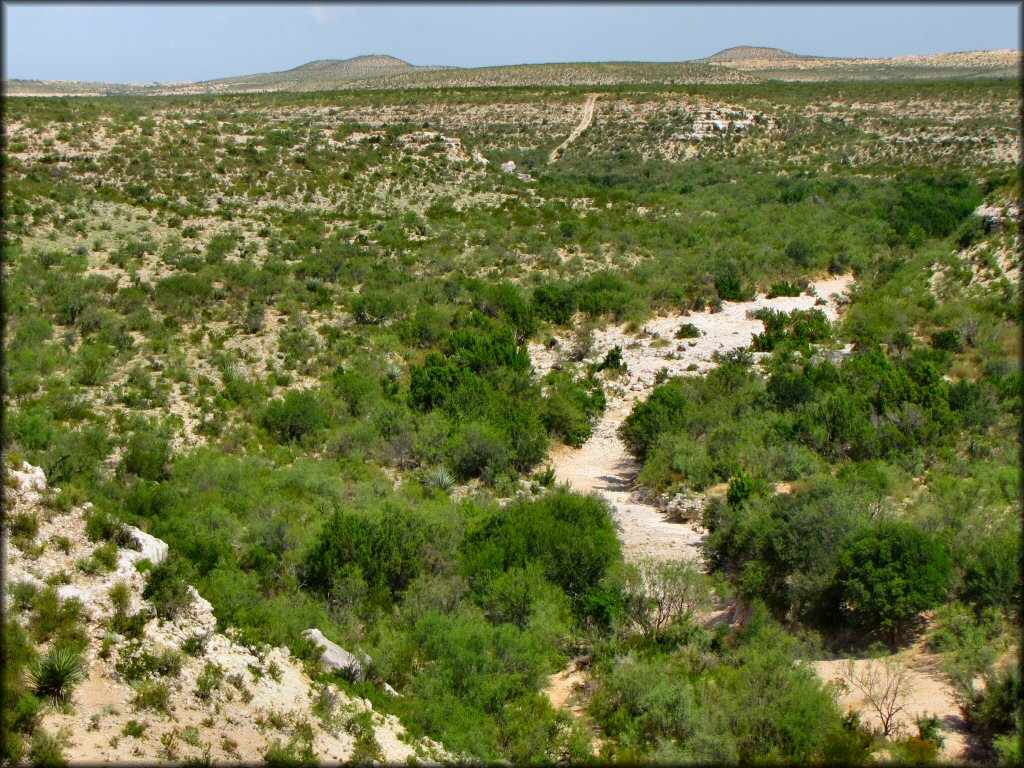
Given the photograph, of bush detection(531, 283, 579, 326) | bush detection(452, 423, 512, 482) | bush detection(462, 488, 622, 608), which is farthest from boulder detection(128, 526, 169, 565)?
bush detection(531, 283, 579, 326)

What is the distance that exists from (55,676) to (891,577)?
8.73 m

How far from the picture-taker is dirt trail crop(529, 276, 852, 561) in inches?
483

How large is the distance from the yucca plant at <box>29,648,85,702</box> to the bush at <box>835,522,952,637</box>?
27.2 feet

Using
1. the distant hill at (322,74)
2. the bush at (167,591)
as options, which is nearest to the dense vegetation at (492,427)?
the bush at (167,591)

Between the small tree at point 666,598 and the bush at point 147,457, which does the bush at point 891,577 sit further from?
the bush at point 147,457

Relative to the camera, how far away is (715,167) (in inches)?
1939

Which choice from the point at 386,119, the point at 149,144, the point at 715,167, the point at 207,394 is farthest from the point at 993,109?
the point at 207,394

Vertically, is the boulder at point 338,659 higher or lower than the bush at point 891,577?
lower

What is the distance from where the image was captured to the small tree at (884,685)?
23.7 ft

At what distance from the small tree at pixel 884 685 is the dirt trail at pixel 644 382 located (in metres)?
3.44

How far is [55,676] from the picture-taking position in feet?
20.4

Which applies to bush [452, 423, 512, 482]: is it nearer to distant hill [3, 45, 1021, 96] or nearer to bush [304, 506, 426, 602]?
bush [304, 506, 426, 602]

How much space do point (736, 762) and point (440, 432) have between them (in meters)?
8.87

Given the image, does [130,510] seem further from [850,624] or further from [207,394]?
[850,624]
